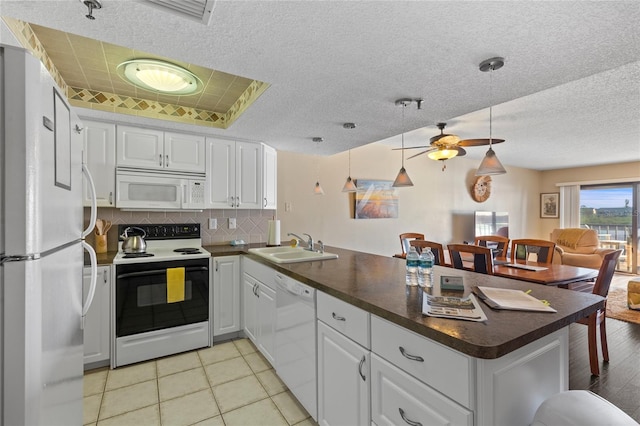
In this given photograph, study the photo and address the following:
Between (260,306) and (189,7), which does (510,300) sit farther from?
(189,7)

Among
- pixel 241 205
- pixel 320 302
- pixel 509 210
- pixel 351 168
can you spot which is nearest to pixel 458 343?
pixel 320 302

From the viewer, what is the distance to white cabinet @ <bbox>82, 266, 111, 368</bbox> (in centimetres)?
228

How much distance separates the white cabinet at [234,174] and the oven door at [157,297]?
2.63 ft

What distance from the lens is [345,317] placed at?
1408 mm

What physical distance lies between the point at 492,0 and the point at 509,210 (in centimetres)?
715

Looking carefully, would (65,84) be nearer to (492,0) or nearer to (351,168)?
(492,0)

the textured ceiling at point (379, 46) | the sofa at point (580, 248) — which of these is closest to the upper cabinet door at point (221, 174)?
the textured ceiling at point (379, 46)

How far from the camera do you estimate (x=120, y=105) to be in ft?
8.52

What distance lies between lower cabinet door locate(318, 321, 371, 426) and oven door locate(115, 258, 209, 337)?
1539mm

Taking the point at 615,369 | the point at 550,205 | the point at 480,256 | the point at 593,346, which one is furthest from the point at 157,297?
the point at 550,205

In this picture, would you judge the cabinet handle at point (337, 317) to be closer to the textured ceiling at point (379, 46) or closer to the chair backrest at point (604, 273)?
the textured ceiling at point (379, 46)

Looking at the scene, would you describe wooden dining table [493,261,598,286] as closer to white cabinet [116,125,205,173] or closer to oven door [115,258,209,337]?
oven door [115,258,209,337]

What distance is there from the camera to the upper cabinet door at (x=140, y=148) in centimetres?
269

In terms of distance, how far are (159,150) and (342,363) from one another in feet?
8.61
